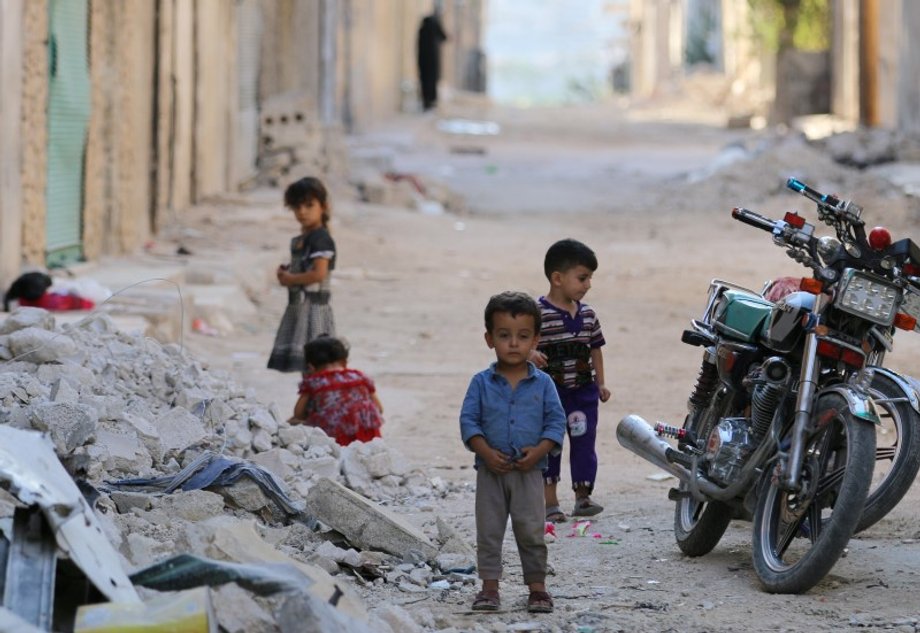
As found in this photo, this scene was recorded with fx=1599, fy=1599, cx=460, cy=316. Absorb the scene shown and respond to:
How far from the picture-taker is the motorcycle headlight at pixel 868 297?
14.6 feet

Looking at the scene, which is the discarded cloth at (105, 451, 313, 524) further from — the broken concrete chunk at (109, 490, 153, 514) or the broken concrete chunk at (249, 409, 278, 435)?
the broken concrete chunk at (249, 409, 278, 435)

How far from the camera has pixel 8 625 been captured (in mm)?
3080

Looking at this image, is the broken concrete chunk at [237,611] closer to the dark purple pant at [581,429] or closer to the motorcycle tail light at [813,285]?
the motorcycle tail light at [813,285]

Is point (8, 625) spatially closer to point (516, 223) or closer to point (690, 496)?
point (690, 496)

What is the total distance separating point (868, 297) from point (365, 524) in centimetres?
161

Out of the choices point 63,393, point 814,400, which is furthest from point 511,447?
point 63,393

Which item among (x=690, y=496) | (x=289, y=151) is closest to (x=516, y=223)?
(x=289, y=151)

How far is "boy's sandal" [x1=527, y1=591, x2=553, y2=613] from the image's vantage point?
4.31 m

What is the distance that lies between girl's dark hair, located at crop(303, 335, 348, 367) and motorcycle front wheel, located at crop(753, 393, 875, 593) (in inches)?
97.5

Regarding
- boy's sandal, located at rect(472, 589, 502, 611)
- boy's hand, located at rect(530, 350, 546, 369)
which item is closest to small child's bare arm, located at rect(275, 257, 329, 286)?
boy's hand, located at rect(530, 350, 546, 369)

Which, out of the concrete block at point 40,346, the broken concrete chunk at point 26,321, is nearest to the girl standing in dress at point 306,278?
the broken concrete chunk at point 26,321

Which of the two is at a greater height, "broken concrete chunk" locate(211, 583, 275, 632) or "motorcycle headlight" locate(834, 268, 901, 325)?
"motorcycle headlight" locate(834, 268, 901, 325)

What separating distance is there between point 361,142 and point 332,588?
71.5 feet

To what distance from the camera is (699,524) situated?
16.5ft
